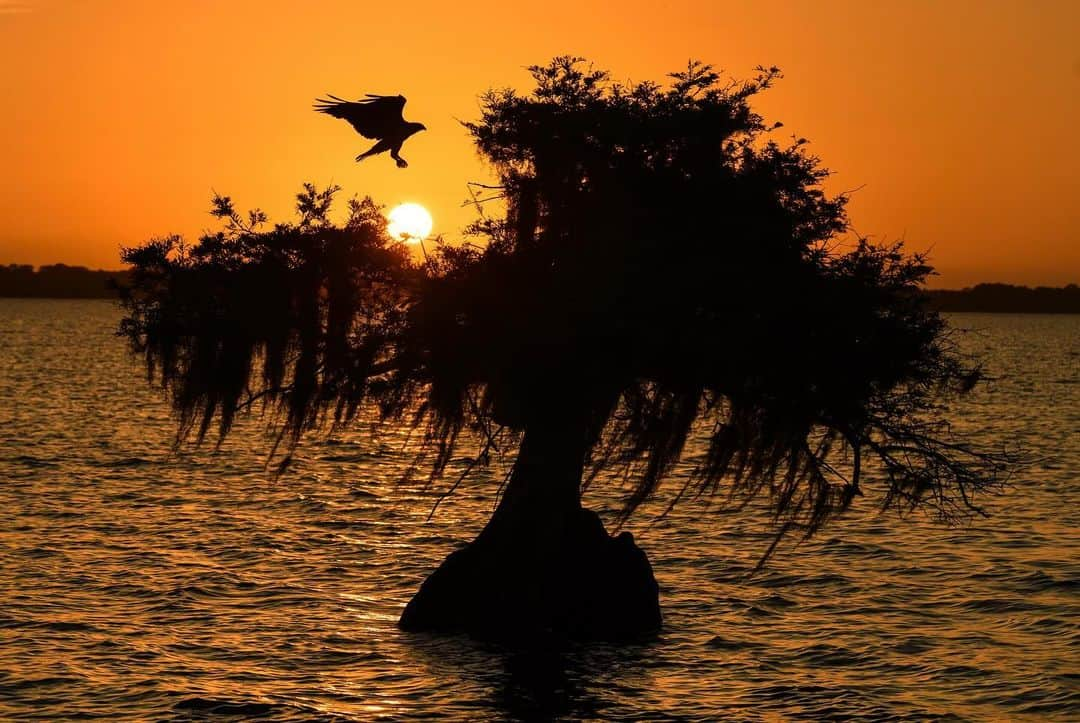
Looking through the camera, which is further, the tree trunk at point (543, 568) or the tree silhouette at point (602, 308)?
the tree trunk at point (543, 568)

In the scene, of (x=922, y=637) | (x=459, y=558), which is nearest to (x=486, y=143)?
(x=459, y=558)

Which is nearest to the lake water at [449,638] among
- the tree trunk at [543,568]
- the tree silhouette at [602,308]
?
the tree trunk at [543,568]

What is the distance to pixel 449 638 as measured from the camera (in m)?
24.4

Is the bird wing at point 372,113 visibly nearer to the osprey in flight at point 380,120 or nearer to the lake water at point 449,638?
the osprey in flight at point 380,120

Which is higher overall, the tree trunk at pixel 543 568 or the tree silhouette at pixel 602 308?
the tree silhouette at pixel 602 308

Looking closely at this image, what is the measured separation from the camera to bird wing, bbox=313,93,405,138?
2012cm

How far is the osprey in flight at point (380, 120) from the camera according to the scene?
2014cm

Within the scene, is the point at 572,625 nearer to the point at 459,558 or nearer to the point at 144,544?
the point at 459,558

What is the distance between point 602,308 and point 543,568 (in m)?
5.62

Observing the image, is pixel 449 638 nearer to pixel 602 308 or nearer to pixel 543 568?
pixel 543 568

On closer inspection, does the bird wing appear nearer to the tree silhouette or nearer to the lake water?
the tree silhouette

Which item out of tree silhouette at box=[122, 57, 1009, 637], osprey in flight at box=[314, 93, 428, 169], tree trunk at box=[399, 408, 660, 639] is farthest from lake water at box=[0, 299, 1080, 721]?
osprey in flight at box=[314, 93, 428, 169]

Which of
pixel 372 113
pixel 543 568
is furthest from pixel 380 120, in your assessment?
pixel 543 568

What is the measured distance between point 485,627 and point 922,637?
8.68 meters
